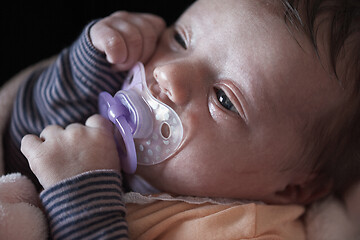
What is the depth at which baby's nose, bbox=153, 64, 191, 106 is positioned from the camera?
106 centimetres

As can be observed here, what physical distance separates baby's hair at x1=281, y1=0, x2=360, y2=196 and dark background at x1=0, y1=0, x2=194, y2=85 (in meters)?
0.57

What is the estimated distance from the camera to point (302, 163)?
47.0 inches

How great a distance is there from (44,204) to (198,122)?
1.28 ft

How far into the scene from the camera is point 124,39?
48.4 inches

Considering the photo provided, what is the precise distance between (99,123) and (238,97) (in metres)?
0.35

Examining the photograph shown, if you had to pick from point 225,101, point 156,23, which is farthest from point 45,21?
point 225,101

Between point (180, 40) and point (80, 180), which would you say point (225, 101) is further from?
point (80, 180)

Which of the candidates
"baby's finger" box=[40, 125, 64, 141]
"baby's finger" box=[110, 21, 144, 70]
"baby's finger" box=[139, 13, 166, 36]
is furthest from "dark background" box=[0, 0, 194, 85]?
"baby's finger" box=[40, 125, 64, 141]

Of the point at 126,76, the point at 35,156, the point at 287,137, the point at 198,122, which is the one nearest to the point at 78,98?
the point at 126,76

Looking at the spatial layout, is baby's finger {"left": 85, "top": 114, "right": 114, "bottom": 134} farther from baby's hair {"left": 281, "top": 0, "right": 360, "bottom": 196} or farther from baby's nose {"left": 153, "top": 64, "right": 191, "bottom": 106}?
baby's hair {"left": 281, "top": 0, "right": 360, "bottom": 196}

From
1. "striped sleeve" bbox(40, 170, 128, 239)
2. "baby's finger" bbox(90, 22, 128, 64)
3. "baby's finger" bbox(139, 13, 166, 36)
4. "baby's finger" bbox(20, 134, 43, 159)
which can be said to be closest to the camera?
"striped sleeve" bbox(40, 170, 128, 239)

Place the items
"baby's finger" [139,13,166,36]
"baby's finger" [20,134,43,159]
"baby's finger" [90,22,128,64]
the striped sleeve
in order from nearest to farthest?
the striped sleeve < "baby's finger" [20,134,43,159] < "baby's finger" [90,22,128,64] < "baby's finger" [139,13,166,36]

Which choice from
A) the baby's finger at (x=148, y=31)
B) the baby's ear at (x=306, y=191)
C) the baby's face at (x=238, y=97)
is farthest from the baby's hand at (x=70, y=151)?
the baby's ear at (x=306, y=191)

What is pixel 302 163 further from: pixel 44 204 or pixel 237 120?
pixel 44 204
